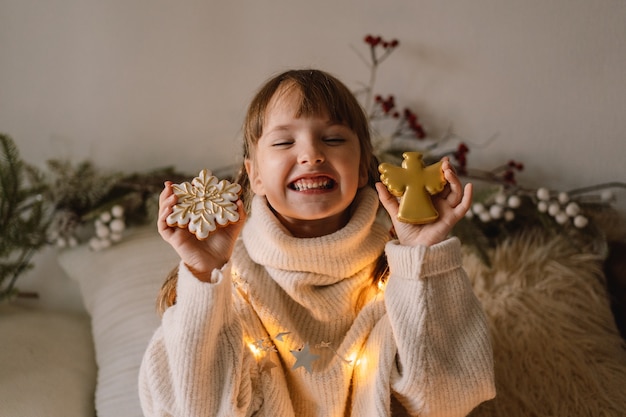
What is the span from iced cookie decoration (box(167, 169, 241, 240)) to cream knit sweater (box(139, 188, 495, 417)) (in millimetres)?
68

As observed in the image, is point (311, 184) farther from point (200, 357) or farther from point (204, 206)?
point (200, 357)

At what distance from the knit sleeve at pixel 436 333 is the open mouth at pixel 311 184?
132 millimetres

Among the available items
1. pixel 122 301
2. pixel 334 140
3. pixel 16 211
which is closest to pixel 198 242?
pixel 334 140

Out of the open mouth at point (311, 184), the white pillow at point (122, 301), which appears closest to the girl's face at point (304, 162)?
the open mouth at point (311, 184)

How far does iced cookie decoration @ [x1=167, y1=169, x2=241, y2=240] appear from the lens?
0.77m

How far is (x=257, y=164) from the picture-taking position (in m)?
0.93

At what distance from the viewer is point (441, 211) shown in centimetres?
82

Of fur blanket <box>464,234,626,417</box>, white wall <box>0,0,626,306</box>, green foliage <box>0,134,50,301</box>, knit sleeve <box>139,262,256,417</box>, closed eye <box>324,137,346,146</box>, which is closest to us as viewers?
knit sleeve <box>139,262,256,417</box>

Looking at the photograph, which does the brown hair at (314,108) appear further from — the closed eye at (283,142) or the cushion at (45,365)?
the cushion at (45,365)

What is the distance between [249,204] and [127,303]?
Result: 0.38 m

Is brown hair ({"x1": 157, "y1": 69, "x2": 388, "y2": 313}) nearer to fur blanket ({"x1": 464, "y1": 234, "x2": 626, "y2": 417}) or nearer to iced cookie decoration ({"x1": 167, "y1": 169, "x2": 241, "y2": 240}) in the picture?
iced cookie decoration ({"x1": 167, "y1": 169, "x2": 241, "y2": 240})

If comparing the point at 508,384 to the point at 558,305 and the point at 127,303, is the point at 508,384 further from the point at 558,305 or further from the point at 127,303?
the point at 127,303

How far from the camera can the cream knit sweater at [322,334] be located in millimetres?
785

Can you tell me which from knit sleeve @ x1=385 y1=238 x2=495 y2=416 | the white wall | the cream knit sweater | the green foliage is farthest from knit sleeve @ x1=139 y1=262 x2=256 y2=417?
the white wall
